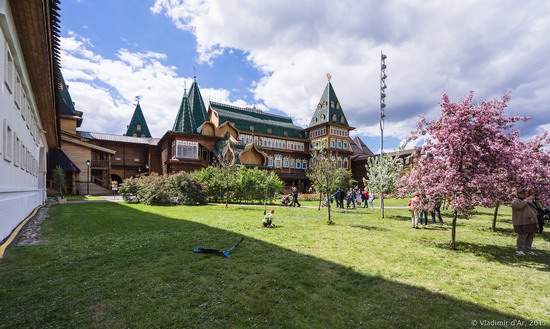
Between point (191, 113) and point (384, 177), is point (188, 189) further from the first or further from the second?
point (191, 113)

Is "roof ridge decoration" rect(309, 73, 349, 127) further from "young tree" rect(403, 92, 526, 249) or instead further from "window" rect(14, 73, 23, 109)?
→ "window" rect(14, 73, 23, 109)

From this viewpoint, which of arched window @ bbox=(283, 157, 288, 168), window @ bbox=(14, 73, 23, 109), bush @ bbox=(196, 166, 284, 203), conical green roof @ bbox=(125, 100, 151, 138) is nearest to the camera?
window @ bbox=(14, 73, 23, 109)

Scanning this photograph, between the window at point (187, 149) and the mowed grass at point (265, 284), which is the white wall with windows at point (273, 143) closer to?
the window at point (187, 149)

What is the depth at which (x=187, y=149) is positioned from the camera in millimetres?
39812

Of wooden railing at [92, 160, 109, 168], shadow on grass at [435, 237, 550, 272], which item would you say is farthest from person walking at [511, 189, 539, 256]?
wooden railing at [92, 160, 109, 168]

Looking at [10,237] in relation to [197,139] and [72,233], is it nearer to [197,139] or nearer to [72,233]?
[72,233]

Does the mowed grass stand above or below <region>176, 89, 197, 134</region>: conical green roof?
below

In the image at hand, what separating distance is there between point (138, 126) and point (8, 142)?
49471mm

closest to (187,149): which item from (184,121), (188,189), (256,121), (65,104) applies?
(184,121)

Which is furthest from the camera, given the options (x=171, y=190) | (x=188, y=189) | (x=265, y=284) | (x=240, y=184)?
(x=240, y=184)

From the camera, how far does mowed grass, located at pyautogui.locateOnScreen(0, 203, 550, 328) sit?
153 inches

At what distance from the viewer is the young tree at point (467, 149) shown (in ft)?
25.3

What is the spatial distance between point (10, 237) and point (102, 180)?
1311 inches

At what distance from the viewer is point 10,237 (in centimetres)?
812
